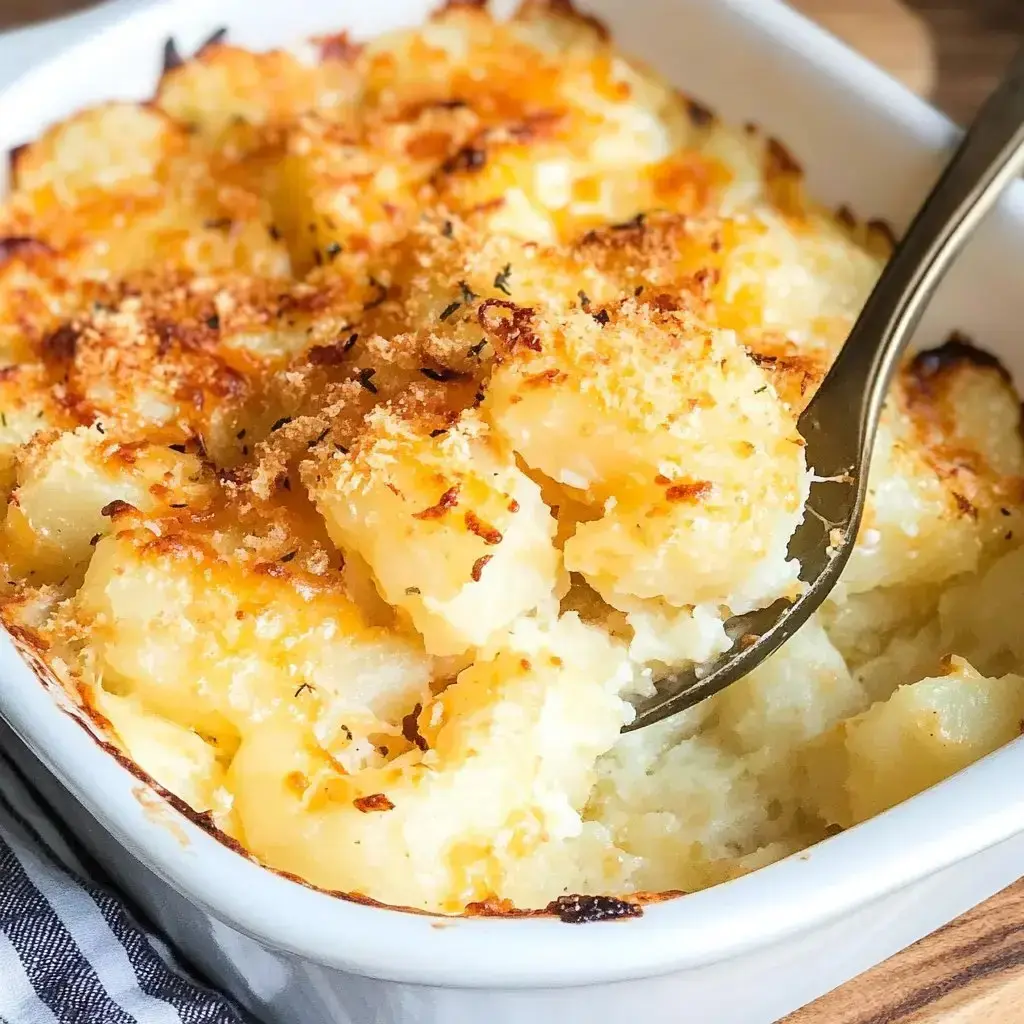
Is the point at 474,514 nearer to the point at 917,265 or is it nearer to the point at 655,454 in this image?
the point at 655,454

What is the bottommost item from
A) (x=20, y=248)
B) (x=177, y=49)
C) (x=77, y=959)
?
(x=77, y=959)

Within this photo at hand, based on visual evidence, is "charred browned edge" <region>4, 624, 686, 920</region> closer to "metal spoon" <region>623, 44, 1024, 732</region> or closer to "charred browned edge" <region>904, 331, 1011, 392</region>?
"metal spoon" <region>623, 44, 1024, 732</region>

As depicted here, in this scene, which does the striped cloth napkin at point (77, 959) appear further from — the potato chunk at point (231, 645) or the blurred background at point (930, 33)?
the blurred background at point (930, 33)

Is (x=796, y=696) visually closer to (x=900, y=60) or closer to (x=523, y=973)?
(x=523, y=973)

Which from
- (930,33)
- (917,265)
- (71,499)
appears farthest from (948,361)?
(930,33)

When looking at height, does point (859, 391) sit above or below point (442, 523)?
below

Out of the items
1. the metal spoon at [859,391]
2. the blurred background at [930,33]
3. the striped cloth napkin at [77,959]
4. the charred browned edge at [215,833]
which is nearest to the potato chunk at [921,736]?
the metal spoon at [859,391]

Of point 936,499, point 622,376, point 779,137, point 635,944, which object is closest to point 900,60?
point 779,137
